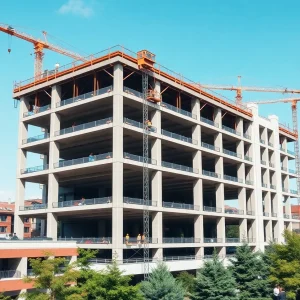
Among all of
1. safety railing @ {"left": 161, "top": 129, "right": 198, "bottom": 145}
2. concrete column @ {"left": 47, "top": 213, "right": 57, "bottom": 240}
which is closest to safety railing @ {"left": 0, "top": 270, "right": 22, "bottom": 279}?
concrete column @ {"left": 47, "top": 213, "right": 57, "bottom": 240}

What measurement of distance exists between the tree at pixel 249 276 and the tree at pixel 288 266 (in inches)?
55.1

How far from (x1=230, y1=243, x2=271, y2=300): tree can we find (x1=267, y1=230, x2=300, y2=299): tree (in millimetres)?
1399

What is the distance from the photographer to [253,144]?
244 ft

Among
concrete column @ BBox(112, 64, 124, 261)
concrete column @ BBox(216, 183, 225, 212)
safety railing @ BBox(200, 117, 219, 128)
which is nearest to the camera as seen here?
concrete column @ BBox(112, 64, 124, 261)

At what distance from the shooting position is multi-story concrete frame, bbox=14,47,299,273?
162 ft

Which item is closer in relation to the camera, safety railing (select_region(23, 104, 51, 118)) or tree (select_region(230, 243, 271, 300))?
tree (select_region(230, 243, 271, 300))

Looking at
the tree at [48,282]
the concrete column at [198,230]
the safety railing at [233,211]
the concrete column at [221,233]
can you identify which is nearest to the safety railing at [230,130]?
the safety railing at [233,211]

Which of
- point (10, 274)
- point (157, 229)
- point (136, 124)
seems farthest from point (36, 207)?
point (10, 274)

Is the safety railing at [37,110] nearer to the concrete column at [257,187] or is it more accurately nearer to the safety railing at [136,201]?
the safety railing at [136,201]

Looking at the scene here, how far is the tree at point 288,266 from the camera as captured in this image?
42188 millimetres

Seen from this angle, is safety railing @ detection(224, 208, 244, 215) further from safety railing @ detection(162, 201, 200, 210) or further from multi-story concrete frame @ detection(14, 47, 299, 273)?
safety railing @ detection(162, 201, 200, 210)

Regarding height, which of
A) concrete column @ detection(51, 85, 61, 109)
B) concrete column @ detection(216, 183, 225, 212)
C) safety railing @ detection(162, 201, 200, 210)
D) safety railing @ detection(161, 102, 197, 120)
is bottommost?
safety railing @ detection(162, 201, 200, 210)

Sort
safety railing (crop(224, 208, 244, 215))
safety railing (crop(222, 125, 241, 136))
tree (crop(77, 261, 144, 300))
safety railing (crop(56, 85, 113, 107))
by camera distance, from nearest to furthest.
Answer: tree (crop(77, 261, 144, 300)) < safety railing (crop(56, 85, 113, 107)) < safety railing (crop(224, 208, 244, 215)) < safety railing (crop(222, 125, 241, 136))

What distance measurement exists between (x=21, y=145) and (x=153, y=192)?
21.5 meters
